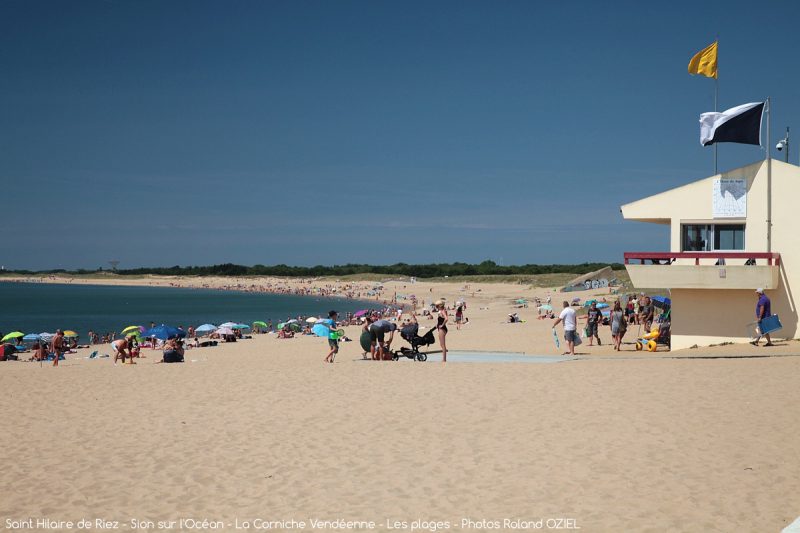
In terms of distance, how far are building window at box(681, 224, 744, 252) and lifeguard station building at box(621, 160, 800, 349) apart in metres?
0.03

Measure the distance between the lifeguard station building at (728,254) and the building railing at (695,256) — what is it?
0.03m

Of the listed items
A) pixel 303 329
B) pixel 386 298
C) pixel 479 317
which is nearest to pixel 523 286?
pixel 386 298

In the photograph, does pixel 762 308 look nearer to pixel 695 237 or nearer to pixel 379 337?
pixel 695 237

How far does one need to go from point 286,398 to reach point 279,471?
4.49 m

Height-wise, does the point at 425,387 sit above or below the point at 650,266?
below

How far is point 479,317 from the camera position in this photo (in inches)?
1849

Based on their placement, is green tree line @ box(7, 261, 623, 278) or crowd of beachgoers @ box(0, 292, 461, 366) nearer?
crowd of beachgoers @ box(0, 292, 461, 366)

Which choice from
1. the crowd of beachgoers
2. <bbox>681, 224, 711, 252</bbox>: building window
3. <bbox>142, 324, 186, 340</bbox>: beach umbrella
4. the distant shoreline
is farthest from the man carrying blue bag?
the distant shoreline

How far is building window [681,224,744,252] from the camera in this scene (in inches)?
768

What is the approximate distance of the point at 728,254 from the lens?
1862cm

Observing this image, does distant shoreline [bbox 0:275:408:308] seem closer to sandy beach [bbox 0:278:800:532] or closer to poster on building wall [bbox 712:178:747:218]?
poster on building wall [bbox 712:178:747:218]

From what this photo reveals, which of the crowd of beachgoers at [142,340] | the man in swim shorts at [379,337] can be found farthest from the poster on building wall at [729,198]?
the man in swim shorts at [379,337]

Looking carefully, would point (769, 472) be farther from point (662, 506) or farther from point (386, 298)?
point (386, 298)

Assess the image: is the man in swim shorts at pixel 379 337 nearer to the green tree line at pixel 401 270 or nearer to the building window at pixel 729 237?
the building window at pixel 729 237
